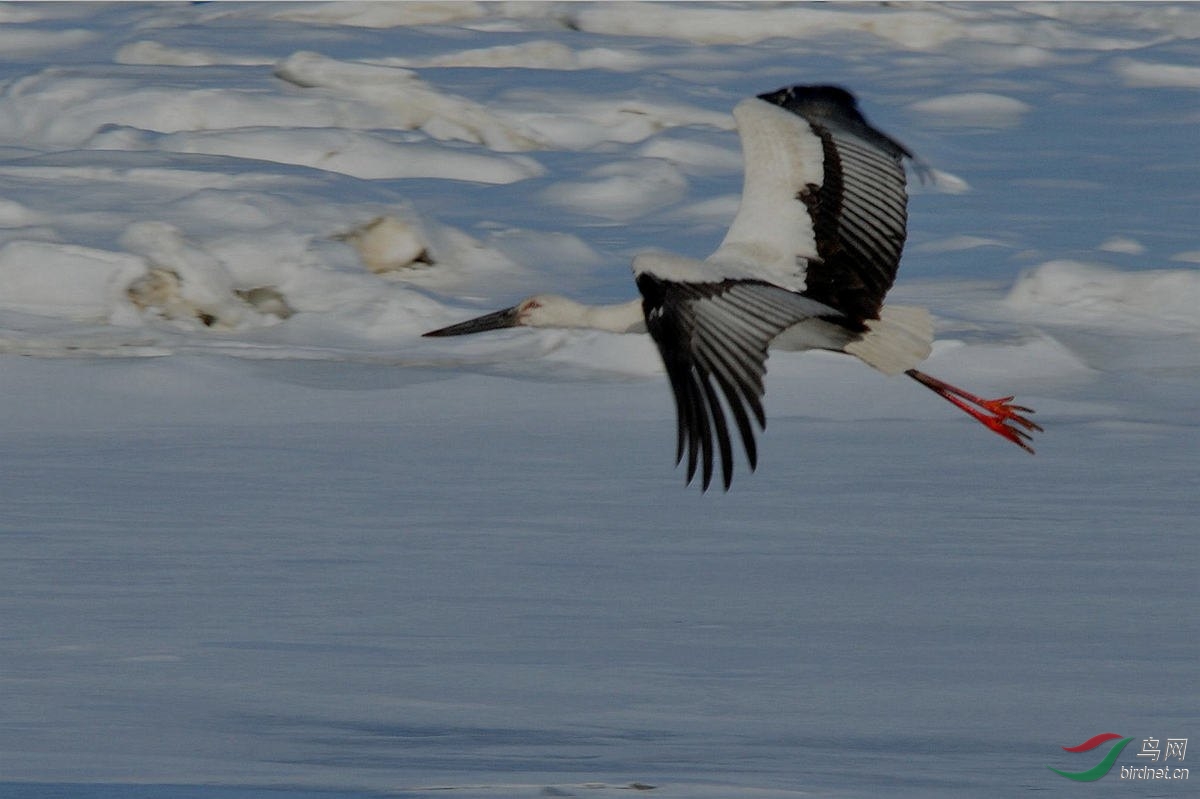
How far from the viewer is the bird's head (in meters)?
6.64

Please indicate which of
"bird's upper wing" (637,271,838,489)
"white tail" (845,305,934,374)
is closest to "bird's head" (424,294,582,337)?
"white tail" (845,305,934,374)

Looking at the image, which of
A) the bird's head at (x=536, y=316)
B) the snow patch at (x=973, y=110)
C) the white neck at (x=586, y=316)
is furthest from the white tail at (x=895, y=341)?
the snow patch at (x=973, y=110)

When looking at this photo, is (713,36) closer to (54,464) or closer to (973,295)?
(973,295)

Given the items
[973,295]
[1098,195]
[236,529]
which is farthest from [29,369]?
[1098,195]

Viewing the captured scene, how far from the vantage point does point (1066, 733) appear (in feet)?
13.7

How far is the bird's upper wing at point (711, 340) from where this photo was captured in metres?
4.75

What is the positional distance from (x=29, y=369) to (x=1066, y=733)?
4874 mm

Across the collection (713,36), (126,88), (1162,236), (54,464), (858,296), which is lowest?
(54,464)

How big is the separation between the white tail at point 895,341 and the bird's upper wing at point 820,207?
0.18ft

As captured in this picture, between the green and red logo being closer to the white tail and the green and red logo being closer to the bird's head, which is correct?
the white tail

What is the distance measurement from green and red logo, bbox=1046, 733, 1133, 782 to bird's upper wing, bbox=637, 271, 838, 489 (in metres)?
0.97

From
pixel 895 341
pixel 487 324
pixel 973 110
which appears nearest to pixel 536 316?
pixel 487 324

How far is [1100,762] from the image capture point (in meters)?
3.99

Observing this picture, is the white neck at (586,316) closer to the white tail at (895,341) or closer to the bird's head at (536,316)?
the bird's head at (536,316)
